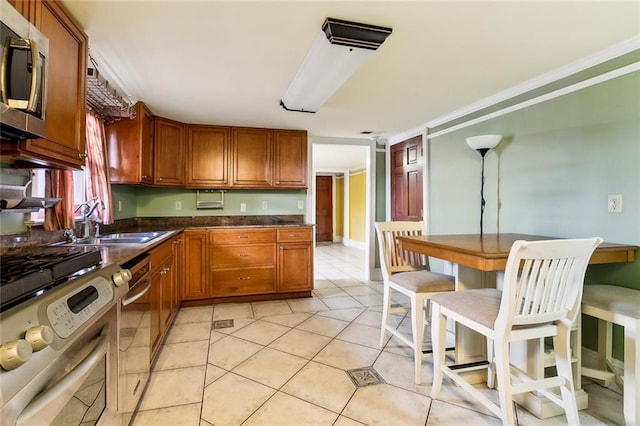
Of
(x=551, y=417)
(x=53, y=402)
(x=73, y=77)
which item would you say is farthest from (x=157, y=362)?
(x=551, y=417)

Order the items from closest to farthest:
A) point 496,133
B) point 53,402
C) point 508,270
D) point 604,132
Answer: point 53,402, point 508,270, point 604,132, point 496,133

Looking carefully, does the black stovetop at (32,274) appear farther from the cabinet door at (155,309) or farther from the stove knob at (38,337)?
the cabinet door at (155,309)

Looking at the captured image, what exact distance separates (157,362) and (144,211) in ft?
7.03

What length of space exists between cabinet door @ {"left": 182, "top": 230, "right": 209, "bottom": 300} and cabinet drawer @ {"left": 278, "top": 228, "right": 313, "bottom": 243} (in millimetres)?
848

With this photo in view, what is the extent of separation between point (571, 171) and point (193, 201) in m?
3.86

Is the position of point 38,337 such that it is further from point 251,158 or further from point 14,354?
point 251,158

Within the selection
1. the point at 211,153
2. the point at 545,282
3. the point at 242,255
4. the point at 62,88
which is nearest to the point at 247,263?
the point at 242,255

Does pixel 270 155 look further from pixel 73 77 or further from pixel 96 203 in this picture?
pixel 73 77

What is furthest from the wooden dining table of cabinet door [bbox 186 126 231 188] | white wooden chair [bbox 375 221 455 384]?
cabinet door [bbox 186 126 231 188]

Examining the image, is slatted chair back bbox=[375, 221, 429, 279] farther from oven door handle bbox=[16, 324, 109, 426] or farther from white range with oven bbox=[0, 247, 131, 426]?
oven door handle bbox=[16, 324, 109, 426]

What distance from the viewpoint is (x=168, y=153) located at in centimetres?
347

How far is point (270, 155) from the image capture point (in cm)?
393

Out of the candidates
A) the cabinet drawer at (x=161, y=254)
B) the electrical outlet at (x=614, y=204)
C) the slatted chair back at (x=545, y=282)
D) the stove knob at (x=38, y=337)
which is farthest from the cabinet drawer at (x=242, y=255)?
the electrical outlet at (x=614, y=204)

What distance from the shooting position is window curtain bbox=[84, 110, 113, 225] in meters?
2.41
